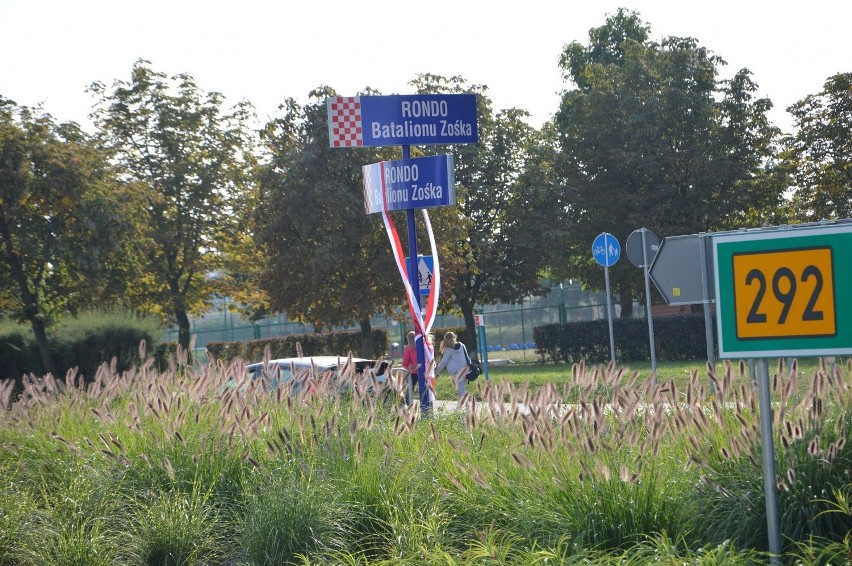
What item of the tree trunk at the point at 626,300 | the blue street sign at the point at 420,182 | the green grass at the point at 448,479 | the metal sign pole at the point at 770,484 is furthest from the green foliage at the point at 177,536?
the tree trunk at the point at 626,300

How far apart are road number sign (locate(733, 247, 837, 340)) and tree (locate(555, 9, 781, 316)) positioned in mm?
33143

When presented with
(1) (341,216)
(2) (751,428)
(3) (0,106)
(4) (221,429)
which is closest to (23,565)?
(4) (221,429)

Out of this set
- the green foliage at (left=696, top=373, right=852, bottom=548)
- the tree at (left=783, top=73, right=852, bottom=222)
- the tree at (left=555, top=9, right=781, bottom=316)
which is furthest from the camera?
the tree at (left=555, top=9, right=781, bottom=316)

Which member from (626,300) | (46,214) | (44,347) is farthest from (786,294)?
(626,300)

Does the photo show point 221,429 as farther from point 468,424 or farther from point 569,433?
point 569,433

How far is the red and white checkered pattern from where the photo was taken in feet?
42.1

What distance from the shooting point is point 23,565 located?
673cm

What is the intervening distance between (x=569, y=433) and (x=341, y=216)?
80.0ft

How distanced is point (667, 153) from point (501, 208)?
24.9ft

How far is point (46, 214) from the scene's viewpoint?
2547 cm

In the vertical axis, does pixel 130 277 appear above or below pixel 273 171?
below

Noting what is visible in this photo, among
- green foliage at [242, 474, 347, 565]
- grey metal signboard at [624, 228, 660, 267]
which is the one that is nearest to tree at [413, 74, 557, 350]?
grey metal signboard at [624, 228, 660, 267]

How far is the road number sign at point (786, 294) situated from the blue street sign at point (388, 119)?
27.7 feet

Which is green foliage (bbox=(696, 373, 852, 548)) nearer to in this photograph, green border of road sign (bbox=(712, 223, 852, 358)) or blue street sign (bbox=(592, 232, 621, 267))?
green border of road sign (bbox=(712, 223, 852, 358))
